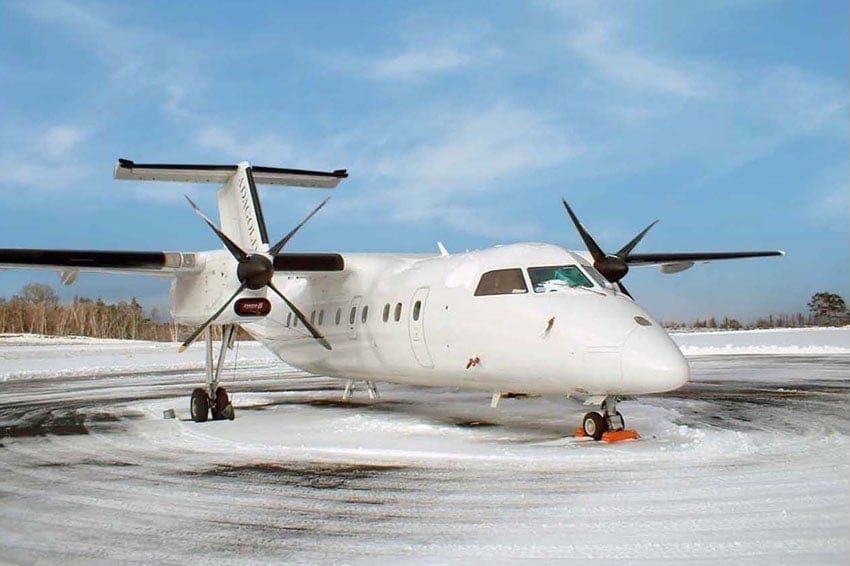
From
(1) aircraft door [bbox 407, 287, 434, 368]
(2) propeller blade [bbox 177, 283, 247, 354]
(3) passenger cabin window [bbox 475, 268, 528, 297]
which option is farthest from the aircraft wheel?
(3) passenger cabin window [bbox 475, 268, 528, 297]

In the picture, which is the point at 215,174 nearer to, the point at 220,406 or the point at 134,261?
the point at 134,261

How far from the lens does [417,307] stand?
11.6m

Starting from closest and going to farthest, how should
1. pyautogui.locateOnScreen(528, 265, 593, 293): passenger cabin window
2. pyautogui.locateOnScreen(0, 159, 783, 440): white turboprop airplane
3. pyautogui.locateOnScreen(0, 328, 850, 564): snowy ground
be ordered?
pyautogui.locateOnScreen(0, 328, 850, 564): snowy ground → pyautogui.locateOnScreen(0, 159, 783, 440): white turboprop airplane → pyautogui.locateOnScreen(528, 265, 593, 293): passenger cabin window

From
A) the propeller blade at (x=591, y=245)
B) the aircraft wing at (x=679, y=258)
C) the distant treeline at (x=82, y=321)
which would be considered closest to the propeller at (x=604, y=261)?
the propeller blade at (x=591, y=245)

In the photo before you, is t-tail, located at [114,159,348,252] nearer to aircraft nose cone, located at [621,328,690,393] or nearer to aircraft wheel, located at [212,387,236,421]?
aircraft wheel, located at [212,387,236,421]

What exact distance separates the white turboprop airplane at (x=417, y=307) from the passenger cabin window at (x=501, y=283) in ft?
0.05

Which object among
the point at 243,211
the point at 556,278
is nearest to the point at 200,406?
the point at 243,211

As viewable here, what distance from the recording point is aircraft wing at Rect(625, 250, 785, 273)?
16578 mm

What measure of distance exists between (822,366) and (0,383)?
2585cm

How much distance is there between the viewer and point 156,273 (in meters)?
14.2

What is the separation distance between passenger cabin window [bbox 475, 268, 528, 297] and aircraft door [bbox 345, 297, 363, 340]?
3488 millimetres

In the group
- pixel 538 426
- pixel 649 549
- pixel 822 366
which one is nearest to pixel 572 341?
pixel 538 426

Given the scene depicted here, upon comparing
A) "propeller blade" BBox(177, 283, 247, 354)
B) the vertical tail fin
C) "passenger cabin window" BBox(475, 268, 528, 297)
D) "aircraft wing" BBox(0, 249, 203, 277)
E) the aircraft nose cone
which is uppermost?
the vertical tail fin

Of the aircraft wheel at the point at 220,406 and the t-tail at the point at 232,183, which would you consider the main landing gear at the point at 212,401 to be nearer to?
the aircraft wheel at the point at 220,406
